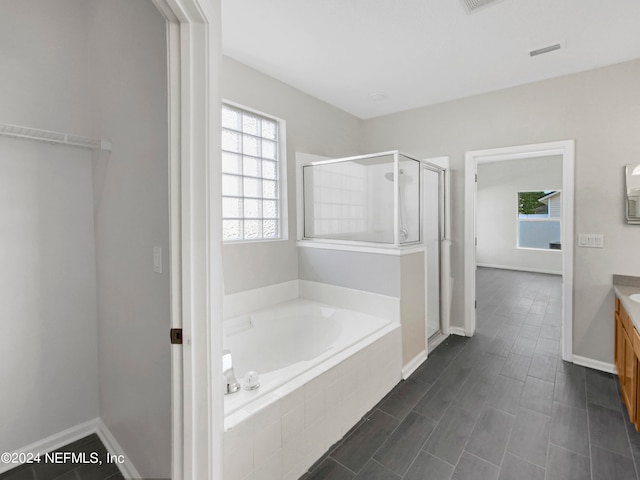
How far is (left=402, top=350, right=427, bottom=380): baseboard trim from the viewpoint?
2.55 m

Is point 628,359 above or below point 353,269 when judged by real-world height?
below

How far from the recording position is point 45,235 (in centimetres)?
175

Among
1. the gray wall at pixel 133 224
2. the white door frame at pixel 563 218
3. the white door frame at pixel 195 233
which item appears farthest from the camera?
the white door frame at pixel 563 218

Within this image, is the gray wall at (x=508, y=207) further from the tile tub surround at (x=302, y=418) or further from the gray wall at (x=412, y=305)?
the tile tub surround at (x=302, y=418)

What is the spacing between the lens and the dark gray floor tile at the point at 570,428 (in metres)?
1.79

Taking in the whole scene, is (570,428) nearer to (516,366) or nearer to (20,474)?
(516,366)

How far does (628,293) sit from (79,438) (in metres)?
3.91

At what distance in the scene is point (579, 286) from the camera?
272 centimetres

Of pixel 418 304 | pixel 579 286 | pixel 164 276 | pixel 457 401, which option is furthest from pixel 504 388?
pixel 164 276

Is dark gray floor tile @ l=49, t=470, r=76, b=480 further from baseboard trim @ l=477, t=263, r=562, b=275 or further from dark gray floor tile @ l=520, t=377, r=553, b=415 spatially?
baseboard trim @ l=477, t=263, r=562, b=275

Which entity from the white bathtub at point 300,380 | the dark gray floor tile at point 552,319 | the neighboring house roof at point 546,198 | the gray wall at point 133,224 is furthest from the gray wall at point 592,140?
the neighboring house roof at point 546,198

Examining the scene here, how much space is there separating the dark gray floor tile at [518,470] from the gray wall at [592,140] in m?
1.67

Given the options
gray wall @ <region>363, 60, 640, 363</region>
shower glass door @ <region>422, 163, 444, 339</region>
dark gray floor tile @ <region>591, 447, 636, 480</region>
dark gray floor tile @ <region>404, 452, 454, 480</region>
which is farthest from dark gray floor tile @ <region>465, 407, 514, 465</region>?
gray wall @ <region>363, 60, 640, 363</region>

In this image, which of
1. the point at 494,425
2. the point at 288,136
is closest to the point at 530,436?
the point at 494,425
